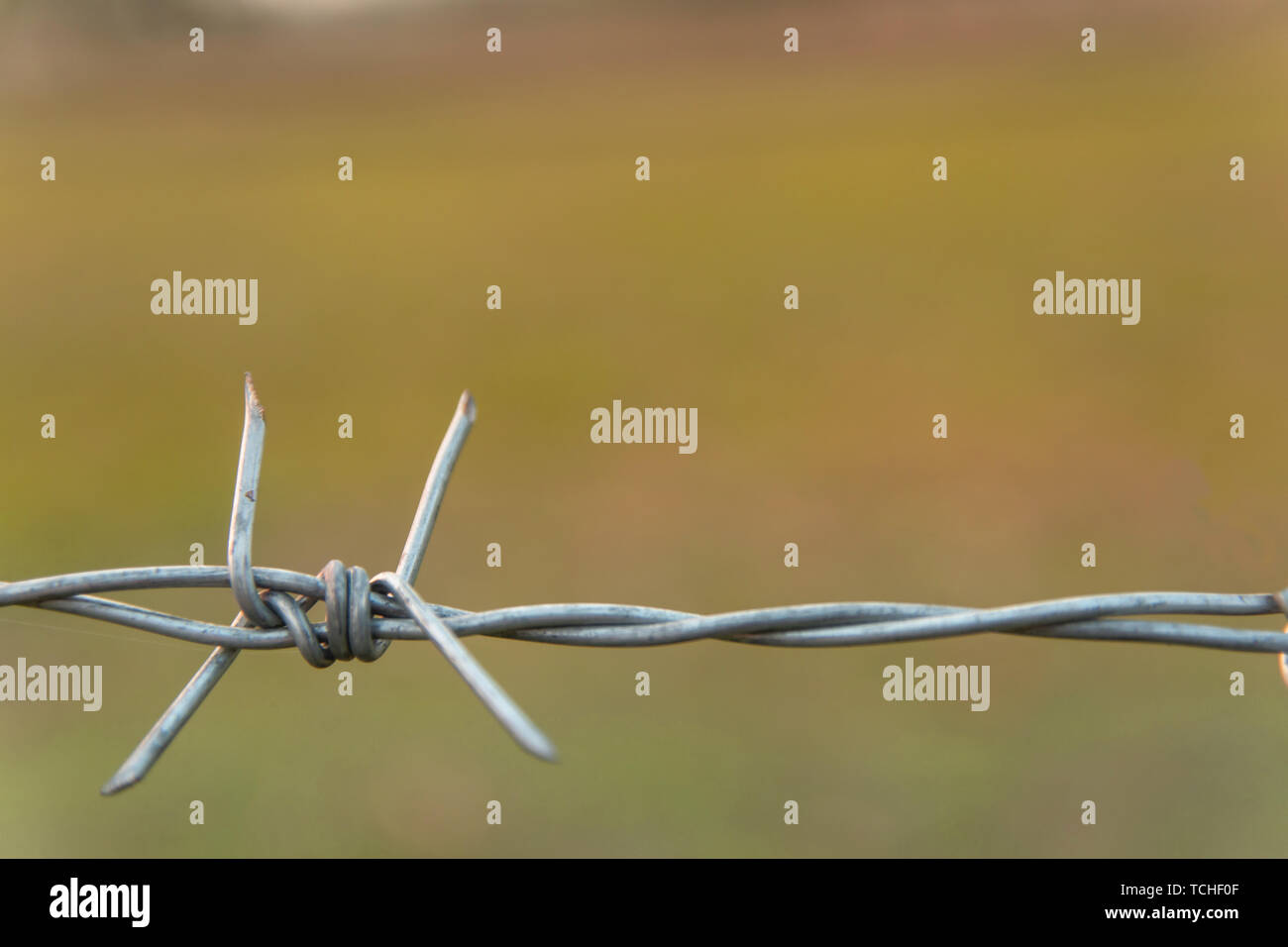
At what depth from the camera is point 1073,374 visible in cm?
730

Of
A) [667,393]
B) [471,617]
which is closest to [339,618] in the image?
[471,617]

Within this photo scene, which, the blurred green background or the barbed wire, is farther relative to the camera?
the blurred green background

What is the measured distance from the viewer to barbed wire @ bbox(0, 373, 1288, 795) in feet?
3.06

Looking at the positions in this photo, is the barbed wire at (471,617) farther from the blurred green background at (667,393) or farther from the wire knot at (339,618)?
the blurred green background at (667,393)

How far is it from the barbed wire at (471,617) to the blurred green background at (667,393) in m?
0.55

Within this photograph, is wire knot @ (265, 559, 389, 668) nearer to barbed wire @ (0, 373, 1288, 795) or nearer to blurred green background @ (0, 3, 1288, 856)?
barbed wire @ (0, 373, 1288, 795)

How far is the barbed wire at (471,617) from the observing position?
934 millimetres

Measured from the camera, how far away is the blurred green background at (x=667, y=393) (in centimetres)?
359

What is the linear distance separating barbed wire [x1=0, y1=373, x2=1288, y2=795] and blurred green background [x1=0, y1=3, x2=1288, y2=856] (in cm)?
55

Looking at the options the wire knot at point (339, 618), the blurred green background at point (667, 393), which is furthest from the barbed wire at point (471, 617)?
the blurred green background at point (667, 393)

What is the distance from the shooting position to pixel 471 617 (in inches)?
39.0

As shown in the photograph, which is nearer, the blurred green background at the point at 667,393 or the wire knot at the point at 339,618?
the wire knot at the point at 339,618

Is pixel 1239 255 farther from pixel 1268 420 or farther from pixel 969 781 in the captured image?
pixel 969 781

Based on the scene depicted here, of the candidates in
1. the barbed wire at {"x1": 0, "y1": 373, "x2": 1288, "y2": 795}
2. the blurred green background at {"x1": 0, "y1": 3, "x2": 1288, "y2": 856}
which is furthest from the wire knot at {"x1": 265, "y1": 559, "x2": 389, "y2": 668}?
the blurred green background at {"x1": 0, "y1": 3, "x2": 1288, "y2": 856}
